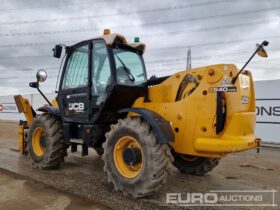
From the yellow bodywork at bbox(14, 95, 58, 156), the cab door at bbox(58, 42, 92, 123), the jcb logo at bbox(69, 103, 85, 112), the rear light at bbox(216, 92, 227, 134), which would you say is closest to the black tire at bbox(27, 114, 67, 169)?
the cab door at bbox(58, 42, 92, 123)

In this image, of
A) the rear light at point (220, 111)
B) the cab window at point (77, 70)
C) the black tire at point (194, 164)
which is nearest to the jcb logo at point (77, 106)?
the cab window at point (77, 70)

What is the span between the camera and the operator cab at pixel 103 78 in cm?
562

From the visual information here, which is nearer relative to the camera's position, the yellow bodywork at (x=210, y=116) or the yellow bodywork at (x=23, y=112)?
the yellow bodywork at (x=210, y=116)

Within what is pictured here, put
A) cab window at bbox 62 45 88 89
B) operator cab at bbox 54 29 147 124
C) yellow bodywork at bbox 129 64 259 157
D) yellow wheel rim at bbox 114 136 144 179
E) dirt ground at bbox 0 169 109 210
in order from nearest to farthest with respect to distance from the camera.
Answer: dirt ground at bbox 0 169 109 210, yellow bodywork at bbox 129 64 259 157, yellow wheel rim at bbox 114 136 144 179, operator cab at bbox 54 29 147 124, cab window at bbox 62 45 88 89

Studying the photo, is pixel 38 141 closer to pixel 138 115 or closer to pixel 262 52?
pixel 138 115

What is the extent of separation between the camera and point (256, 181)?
6016mm

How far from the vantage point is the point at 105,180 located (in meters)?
5.78

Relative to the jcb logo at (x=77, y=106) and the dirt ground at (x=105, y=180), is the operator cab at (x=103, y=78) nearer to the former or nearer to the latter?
the jcb logo at (x=77, y=106)

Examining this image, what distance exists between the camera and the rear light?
4445mm

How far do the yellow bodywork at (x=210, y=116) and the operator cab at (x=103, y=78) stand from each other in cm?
94

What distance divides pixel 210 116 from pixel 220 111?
204mm

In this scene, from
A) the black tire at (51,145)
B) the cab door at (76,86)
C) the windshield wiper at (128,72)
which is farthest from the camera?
the black tire at (51,145)

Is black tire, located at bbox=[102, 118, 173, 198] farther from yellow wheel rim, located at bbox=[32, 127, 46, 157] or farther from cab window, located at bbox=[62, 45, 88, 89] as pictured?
yellow wheel rim, located at bbox=[32, 127, 46, 157]

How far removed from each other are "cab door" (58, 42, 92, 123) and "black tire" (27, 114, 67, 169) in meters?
0.31
